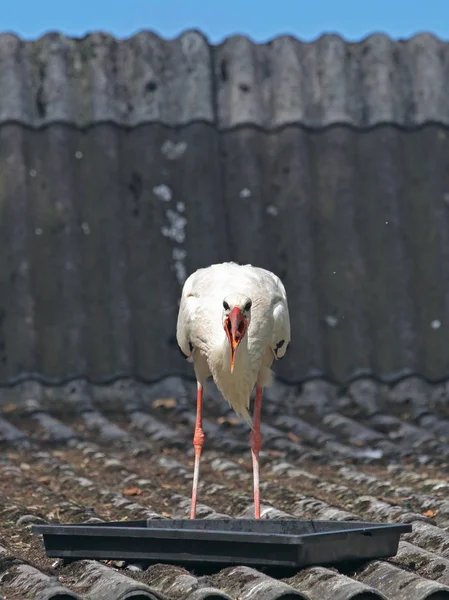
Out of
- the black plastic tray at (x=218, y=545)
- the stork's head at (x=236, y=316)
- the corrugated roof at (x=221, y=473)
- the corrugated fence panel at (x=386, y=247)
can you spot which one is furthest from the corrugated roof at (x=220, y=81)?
the black plastic tray at (x=218, y=545)

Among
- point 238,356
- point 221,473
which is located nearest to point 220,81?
point 221,473

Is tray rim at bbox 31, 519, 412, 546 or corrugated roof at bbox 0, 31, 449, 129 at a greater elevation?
corrugated roof at bbox 0, 31, 449, 129

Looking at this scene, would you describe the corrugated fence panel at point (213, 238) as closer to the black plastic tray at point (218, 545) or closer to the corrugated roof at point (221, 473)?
the corrugated roof at point (221, 473)

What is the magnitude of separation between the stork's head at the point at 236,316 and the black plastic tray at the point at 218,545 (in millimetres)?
1267

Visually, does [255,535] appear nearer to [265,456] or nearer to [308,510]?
[308,510]

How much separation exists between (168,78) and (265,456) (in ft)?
12.4

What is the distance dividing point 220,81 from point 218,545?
6053 mm

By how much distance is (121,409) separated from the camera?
823 cm

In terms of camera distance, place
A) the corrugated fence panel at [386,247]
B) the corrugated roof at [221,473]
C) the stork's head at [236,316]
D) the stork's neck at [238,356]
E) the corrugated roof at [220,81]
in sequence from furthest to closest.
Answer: the corrugated roof at [220,81] < the corrugated fence panel at [386,247] < the stork's neck at [238,356] < the stork's head at [236,316] < the corrugated roof at [221,473]

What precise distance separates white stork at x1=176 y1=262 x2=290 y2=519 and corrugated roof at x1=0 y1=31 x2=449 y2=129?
3.57 meters

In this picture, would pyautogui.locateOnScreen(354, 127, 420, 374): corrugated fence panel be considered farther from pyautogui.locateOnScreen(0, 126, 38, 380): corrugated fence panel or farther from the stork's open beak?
the stork's open beak

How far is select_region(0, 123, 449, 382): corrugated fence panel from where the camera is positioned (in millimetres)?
8766

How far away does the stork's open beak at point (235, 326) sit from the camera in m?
5.43

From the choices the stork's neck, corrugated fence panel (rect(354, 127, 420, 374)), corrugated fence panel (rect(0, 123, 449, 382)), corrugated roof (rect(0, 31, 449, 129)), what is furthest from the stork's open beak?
corrugated roof (rect(0, 31, 449, 129))
